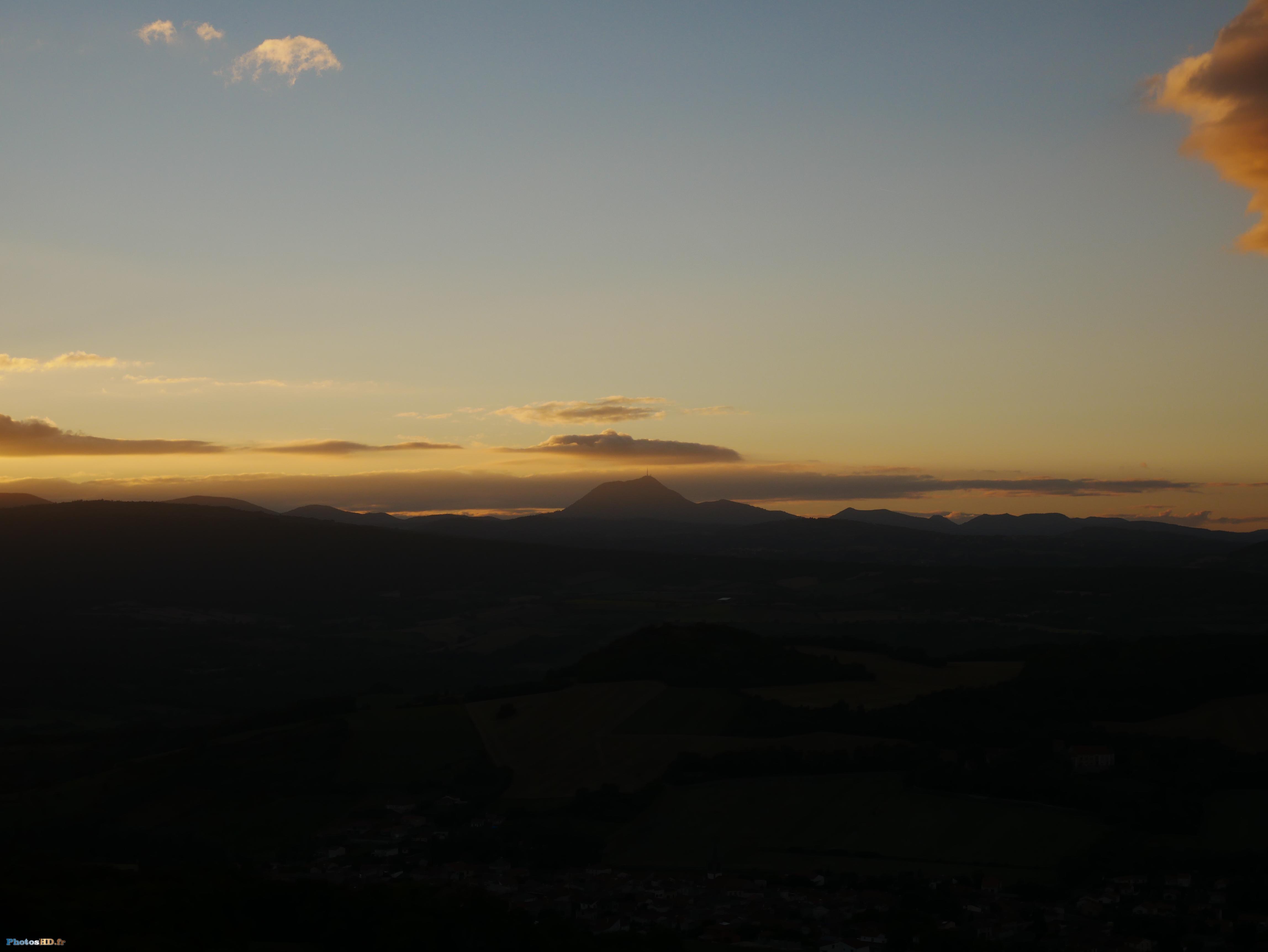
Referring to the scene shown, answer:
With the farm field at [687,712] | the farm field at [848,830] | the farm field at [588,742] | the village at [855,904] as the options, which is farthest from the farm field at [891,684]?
the village at [855,904]

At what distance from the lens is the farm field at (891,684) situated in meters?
82.6

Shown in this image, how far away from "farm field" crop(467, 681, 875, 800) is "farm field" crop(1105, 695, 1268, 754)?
65.4 ft

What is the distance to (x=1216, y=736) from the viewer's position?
70562mm

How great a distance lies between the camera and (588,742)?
7750 centimetres

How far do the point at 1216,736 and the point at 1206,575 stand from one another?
5187 inches

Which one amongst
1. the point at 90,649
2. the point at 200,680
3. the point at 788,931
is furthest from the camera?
the point at 90,649

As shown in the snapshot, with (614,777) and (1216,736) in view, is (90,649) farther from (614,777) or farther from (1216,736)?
(1216,736)

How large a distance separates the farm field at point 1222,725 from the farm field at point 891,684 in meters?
12.9

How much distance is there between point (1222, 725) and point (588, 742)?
44.2 m

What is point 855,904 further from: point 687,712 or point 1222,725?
point 1222,725

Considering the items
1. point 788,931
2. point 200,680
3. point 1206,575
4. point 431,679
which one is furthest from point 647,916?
point 1206,575

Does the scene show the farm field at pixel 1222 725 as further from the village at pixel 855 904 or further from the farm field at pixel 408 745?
the farm field at pixel 408 745

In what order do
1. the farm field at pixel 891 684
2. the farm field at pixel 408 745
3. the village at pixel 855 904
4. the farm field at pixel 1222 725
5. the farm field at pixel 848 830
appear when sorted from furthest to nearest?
the farm field at pixel 891 684 < the farm field at pixel 408 745 < the farm field at pixel 1222 725 < the farm field at pixel 848 830 < the village at pixel 855 904

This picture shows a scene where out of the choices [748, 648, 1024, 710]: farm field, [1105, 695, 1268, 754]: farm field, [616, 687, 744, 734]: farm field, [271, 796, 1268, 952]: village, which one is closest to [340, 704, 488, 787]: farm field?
[616, 687, 744, 734]: farm field
